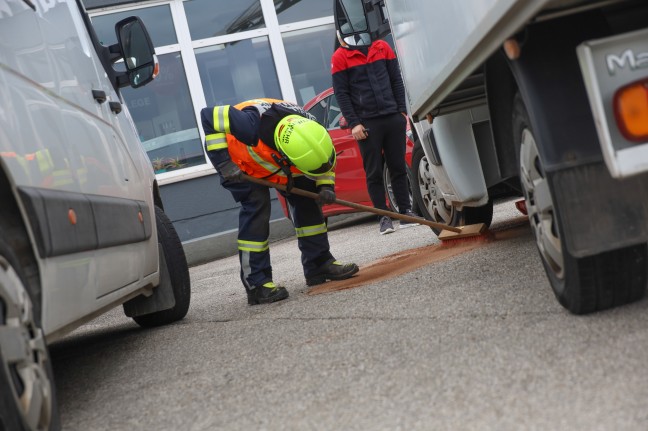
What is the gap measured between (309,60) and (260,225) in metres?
9.16

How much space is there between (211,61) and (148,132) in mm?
1444

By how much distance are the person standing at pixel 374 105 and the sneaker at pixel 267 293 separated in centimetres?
274

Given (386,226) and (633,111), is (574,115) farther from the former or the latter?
(386,226)

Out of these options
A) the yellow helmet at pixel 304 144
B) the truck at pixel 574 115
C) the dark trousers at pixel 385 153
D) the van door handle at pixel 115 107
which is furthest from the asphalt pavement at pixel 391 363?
the dark trousers at pixel 385 153

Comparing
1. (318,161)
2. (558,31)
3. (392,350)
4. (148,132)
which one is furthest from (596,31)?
(148,132)

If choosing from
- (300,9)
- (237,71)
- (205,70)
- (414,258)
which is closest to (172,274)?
(414,258)

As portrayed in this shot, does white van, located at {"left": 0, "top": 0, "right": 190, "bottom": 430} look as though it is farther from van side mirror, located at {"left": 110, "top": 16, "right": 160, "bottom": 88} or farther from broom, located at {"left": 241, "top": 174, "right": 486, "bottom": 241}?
broom, located at {"left": 241, "top": 174, "right": 486, "bottom": 241}

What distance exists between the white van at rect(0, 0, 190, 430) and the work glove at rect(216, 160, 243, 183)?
0.65m

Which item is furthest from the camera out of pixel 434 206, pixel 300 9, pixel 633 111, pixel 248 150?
pixel 300 9

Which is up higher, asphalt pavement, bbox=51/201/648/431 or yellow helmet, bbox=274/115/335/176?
yellow helmet, bbox=274/115/335/176

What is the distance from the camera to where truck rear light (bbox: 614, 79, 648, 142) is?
7.99 feet

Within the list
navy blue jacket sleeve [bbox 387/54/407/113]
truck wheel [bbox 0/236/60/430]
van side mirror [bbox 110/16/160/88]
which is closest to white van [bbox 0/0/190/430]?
truck wheel [bbox 0/236/60/430]

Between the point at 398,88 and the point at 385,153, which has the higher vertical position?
the point at 398,88

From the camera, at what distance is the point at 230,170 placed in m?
5.45
